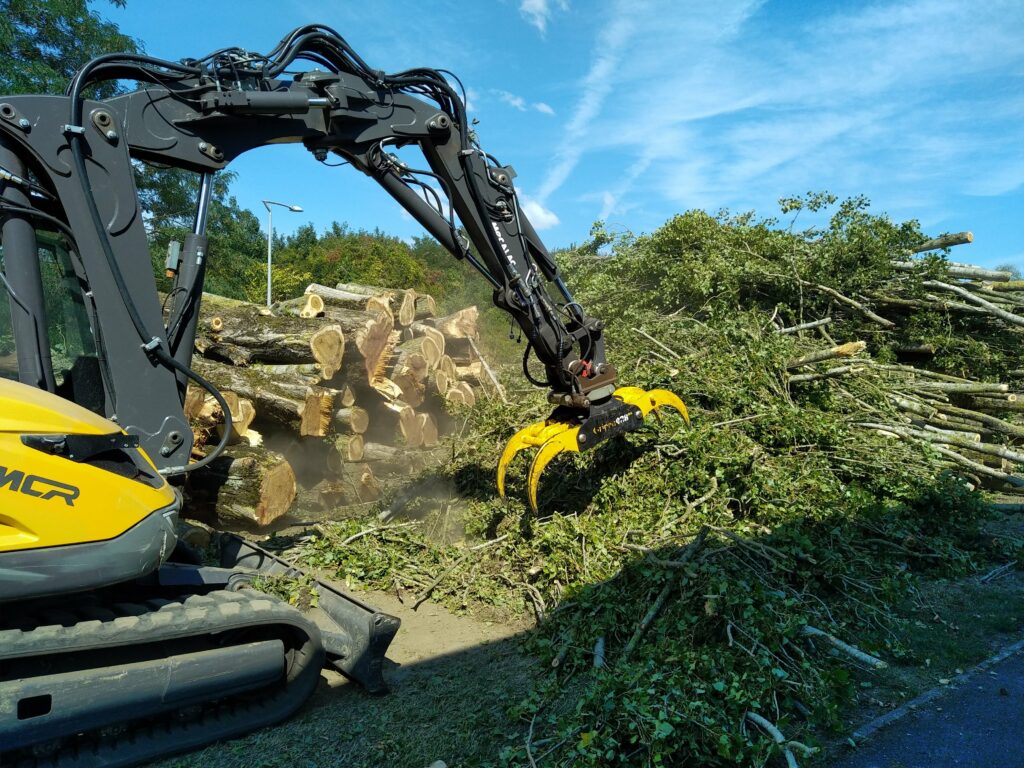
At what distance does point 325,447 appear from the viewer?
25.7 ft

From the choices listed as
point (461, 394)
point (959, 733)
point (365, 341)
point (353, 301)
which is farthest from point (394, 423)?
point (959, 733)

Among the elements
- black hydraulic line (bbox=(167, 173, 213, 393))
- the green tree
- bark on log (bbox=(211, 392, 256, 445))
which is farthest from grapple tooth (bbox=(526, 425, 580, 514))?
the green tree

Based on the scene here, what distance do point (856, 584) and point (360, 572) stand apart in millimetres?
3457

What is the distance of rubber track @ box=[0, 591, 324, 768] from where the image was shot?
289cm

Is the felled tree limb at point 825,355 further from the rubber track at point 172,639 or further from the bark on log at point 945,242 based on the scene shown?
the rubber track at point 172,639

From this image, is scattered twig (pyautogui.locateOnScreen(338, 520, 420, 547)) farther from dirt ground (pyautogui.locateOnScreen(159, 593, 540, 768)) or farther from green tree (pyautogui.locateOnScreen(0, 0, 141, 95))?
green tree (pyautogui.locateOnScreen(0, 0, 141, 95))

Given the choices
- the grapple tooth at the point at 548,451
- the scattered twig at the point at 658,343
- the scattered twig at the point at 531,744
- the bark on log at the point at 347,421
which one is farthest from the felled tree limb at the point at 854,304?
the scattered twig at the point at 531,744

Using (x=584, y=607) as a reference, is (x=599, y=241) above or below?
above

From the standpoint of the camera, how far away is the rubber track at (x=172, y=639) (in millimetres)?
2891

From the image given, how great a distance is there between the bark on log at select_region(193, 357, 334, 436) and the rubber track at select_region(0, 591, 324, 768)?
12.0 ft

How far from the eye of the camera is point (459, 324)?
33.7ft

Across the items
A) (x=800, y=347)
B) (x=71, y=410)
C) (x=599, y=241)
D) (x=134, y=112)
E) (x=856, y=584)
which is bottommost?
(x=856, y=584)

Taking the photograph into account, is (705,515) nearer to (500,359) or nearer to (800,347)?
(800,347)

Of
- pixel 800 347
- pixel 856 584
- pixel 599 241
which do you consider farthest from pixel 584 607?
pixel 599 241
